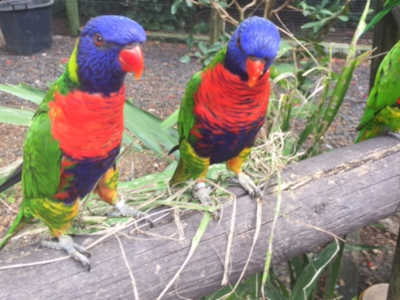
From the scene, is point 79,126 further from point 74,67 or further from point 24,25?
point 24,25

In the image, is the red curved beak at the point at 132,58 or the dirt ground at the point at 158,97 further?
the dirt ground at the point at 158,97

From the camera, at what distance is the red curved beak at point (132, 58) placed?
79 centimetres

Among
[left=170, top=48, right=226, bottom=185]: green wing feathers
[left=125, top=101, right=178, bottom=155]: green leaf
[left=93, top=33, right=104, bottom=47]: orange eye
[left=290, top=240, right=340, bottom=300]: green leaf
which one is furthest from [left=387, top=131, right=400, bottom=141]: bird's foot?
[left=93, top=33, right=104, bottom=47]: orange eye

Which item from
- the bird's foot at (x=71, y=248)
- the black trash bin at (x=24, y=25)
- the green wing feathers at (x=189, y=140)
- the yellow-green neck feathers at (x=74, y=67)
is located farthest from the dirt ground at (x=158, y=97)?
the yellow-green neck feathers at (x=74, y=67)

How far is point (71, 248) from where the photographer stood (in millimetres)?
878

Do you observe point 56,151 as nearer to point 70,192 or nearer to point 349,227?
point 70,192

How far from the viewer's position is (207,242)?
0.94m

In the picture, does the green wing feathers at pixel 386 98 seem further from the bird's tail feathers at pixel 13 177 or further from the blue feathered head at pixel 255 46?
the bird's tail feathers at pixel 13 177

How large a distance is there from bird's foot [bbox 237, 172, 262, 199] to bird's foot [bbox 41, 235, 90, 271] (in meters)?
0.47

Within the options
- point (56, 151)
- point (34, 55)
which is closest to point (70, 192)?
point (56, 151)

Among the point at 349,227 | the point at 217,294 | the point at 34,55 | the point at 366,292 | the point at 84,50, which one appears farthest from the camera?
the point at 34,55

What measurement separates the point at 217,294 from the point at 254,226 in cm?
42

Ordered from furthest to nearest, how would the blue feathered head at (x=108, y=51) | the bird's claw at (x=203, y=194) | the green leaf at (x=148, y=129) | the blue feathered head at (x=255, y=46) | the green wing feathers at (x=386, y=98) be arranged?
1. the green wing feathers at (x=386, y=98)
2. the green leaf at (x=148, y=129)
3. the bird's claw at (x=203, y=194)
4. the blue feathered head at (x=255, y=46)
5. the blue feathered head at (x=108, y=51)

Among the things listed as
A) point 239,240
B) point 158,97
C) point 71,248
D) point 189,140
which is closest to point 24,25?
point 158,97
